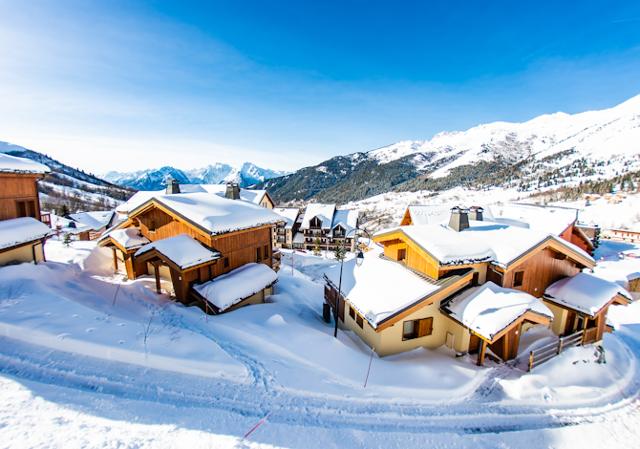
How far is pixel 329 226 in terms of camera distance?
190 feet

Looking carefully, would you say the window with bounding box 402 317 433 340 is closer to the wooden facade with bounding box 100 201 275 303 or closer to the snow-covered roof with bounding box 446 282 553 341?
the snow-covered roof with bounding box 446 282 553 341

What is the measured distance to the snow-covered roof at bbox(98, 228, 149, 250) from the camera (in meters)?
19.0

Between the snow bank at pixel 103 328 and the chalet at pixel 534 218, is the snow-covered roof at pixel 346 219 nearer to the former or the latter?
the chalet at pixel 534 218

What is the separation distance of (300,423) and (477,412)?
21.4 feet

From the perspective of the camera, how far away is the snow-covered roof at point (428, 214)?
35250 mm

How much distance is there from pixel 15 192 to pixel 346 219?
48526 mm

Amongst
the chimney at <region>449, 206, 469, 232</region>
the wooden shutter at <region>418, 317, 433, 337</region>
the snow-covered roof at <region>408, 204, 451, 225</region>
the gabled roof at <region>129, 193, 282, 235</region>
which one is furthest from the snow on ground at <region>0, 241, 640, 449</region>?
the snow-covered roof at <region>408, 204, 451, 225</region>

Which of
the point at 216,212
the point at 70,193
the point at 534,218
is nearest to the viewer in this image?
the point at 216,212

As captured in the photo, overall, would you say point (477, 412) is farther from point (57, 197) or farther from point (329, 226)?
point (57, 197)

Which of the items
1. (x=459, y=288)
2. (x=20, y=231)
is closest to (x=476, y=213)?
(x=459, y=288)

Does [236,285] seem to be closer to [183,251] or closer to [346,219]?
[183,251]

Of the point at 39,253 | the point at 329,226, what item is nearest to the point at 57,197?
the point at 329,226

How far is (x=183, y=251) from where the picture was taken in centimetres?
1594

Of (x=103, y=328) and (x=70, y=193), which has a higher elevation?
(x=103, y=328)
